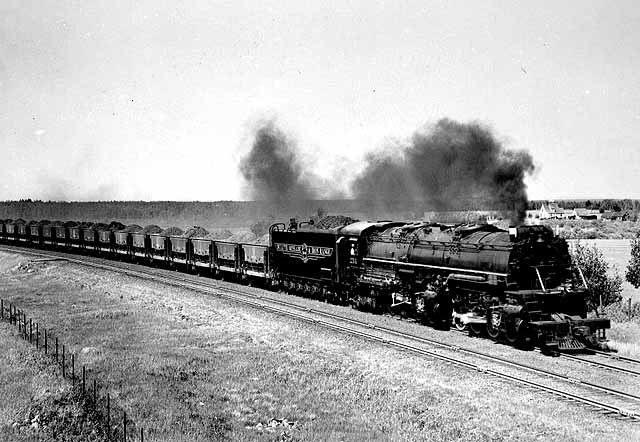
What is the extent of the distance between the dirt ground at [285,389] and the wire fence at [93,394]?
0.23 m

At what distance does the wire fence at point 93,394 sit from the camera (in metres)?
9.71

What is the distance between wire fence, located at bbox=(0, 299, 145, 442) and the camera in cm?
971

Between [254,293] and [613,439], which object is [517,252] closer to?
[613,439]

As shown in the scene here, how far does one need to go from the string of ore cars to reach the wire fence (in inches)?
377

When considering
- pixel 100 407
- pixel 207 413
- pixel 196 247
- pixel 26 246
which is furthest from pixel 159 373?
pixel 26 246

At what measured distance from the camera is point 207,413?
34.9ft

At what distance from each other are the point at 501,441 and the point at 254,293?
58.3 feet

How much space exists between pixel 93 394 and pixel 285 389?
3.91 metres

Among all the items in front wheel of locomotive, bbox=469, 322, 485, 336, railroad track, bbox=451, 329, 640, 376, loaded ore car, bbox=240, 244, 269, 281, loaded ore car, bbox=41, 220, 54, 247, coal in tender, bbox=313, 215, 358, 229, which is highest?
coal in tender, bbox=313, 215, 358, 229

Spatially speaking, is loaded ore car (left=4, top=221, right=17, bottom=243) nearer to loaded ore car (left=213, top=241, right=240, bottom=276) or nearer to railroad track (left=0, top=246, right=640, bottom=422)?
loaded ore car (left=213, top=241, right=240, bottom=276)

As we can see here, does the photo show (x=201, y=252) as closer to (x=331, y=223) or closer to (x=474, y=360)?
(x=331, y=223)

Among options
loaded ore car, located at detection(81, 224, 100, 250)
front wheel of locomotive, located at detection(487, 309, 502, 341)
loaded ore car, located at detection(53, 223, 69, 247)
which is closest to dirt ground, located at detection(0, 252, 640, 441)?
front wheel of locomotive, located at detection(487, 309, 502, 341)

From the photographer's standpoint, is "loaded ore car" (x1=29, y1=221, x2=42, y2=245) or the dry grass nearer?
the dry grass

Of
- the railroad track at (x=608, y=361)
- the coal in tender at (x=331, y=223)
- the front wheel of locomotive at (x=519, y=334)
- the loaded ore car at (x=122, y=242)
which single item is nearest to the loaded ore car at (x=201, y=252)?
the loaded ore car at (x=122, y=242)
